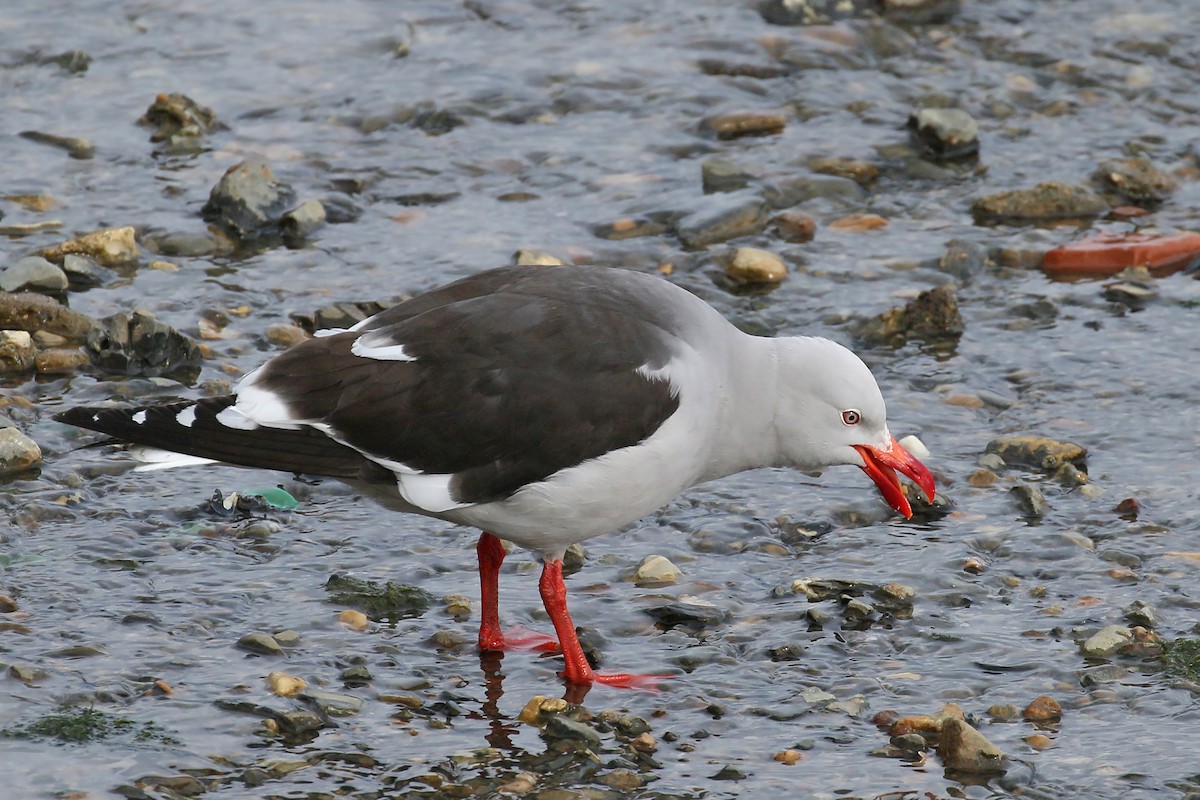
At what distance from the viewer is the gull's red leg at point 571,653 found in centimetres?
527

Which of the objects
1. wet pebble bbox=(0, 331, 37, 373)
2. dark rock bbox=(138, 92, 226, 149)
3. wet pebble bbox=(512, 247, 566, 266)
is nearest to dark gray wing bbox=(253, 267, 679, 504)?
wet pebble bbox=(0, 331, 37, 373)

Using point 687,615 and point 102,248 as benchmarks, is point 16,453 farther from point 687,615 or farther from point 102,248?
point 687,615

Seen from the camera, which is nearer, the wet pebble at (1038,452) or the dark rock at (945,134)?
the wet pebble at (1038,452)

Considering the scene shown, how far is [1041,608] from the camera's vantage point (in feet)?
18.8

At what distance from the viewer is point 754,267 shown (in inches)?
330

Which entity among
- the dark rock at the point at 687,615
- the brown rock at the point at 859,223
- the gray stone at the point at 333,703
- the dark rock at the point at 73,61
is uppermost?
the dark rock at the point at 73,61

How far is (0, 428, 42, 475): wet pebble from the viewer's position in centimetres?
617

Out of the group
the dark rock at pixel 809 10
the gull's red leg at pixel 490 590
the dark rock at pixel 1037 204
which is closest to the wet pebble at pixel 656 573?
the gull's red leg at pixel 490 590

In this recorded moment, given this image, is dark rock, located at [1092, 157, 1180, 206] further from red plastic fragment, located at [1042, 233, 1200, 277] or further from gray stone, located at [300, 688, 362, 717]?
gray stone, located at [300, 688, 362, 717]

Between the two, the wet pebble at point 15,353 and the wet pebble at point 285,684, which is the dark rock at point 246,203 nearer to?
the wet pebble at point 15,353

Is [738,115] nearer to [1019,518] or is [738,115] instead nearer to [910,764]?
[1019,518]

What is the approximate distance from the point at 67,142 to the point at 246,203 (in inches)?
64.8

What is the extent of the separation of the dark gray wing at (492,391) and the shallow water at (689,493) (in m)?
0.73

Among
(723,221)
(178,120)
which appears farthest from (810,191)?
(178,120)
